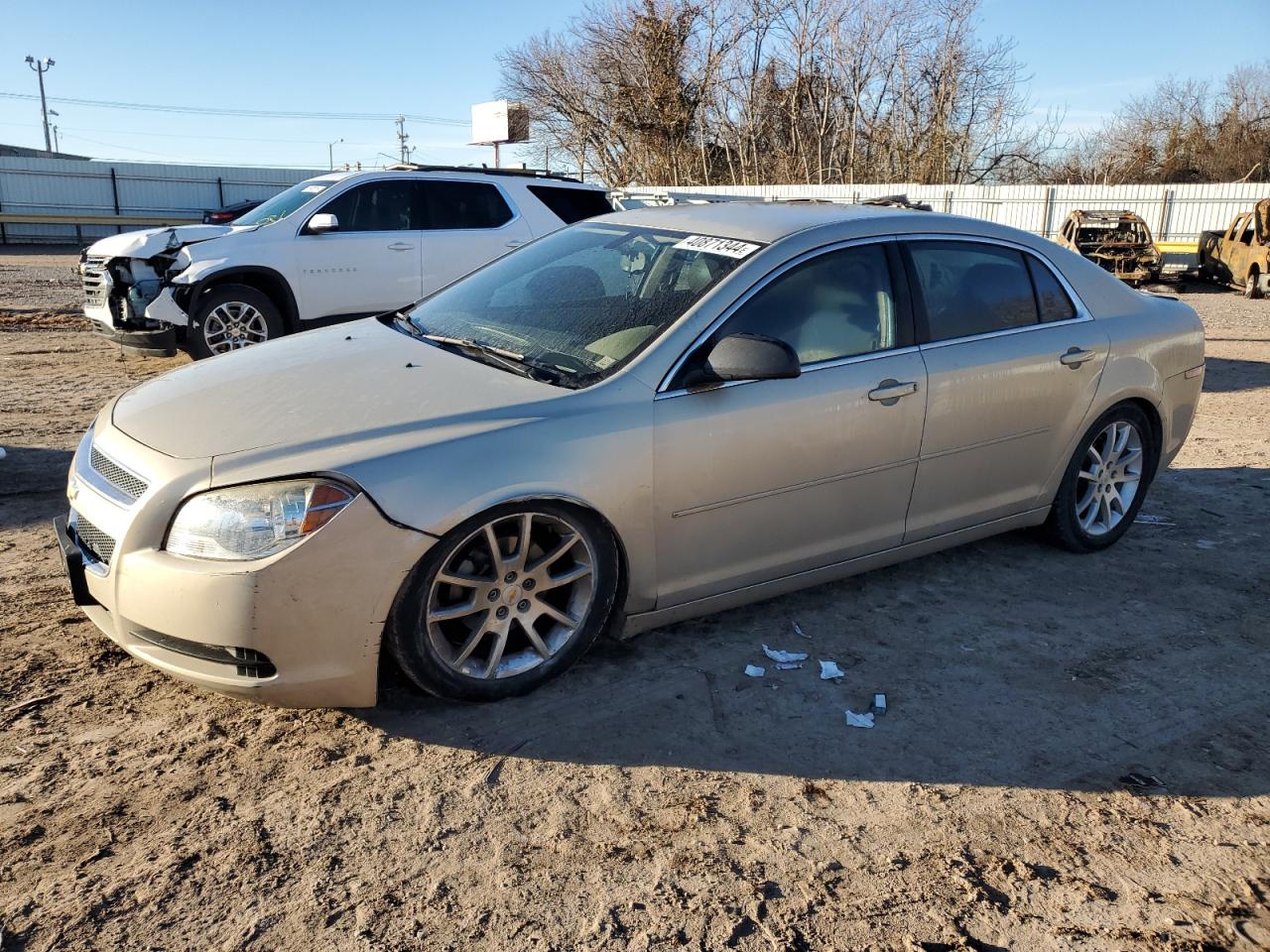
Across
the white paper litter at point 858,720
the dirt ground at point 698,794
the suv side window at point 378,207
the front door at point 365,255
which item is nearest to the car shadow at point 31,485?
the dirt ground at point 698,794

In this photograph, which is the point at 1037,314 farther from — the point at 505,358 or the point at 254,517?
the point at 254,517

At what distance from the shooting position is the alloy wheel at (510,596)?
3309 mm

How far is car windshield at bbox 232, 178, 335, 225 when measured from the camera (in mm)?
9328

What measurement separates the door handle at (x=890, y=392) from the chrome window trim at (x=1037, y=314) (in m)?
0.24

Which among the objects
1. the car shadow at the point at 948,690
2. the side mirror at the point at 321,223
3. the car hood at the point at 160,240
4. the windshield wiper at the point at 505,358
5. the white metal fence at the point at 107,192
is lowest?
the car shadow at the point at 948,690

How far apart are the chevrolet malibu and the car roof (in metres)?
0.03

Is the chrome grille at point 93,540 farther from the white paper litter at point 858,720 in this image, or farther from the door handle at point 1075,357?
the door handle at point 1075,357

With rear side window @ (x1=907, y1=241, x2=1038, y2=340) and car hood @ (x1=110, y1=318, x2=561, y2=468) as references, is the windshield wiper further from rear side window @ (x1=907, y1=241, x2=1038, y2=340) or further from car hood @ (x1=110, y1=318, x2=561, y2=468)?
rear side window @ (x1=907, y1=241, x2=1038, y2=340)

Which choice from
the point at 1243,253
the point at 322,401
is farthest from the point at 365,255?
the point at 1243,253

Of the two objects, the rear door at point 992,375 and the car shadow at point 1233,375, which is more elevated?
the rear door at point 992,375

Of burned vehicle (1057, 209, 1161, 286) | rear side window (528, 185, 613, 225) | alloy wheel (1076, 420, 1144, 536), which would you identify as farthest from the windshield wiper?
burned vehicle (1057, 209, 1161, 286)

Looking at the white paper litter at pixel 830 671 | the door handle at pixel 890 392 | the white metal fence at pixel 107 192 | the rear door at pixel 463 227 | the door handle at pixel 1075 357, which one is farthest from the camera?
the white metal fence at pixel 107 192

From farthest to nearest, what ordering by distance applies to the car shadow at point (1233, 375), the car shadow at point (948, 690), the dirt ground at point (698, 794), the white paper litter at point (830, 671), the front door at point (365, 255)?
the car shadow at point (1233, 375) → the front door at point (365, 255) → the white paper litter at point (830, 671) → the car shadow at point (948, 690) → the dirt ground at point (698, 794)

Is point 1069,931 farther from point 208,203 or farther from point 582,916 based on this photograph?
point 208,203
